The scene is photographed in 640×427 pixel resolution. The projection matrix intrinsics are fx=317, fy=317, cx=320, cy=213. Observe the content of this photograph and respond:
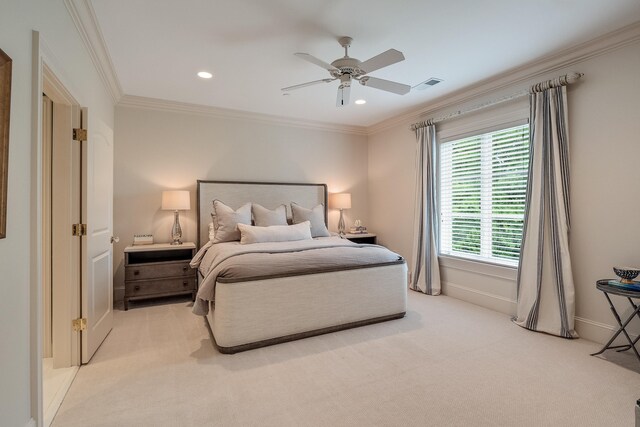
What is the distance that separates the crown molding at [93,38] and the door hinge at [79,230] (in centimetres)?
140

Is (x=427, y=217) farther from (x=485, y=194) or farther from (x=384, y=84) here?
(x=384, y=84)

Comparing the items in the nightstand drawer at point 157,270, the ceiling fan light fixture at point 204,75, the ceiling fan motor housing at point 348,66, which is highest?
the ceiling fan light fixture at point 204,75

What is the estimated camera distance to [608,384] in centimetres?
210

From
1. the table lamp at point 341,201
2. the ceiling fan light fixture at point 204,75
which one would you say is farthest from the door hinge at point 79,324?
the table lamp at point 341,201

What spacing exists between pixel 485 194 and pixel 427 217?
801 millimetres

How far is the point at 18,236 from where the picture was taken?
A: 140cm

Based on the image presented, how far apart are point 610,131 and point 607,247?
99 centimetres

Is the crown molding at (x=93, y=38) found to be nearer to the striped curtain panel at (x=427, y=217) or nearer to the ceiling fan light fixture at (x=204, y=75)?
the ceiling fan light fixture at (x=204, y=75)

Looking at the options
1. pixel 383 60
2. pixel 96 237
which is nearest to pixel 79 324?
pixel 96 237

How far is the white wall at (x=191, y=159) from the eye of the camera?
4.11 metres

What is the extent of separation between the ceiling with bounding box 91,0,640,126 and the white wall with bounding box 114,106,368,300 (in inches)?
26.4

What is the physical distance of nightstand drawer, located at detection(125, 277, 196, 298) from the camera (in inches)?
144

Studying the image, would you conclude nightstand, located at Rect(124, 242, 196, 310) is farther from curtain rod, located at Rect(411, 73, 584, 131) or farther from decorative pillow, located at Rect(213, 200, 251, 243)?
curtain rod, located at Rect(411, 73, 584, 131)

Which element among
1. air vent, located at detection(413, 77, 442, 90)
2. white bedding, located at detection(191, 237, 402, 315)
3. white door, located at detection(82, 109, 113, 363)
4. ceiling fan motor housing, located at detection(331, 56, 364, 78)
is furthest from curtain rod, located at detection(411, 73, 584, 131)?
white door, located at detection(82, 109, 113, 363)
